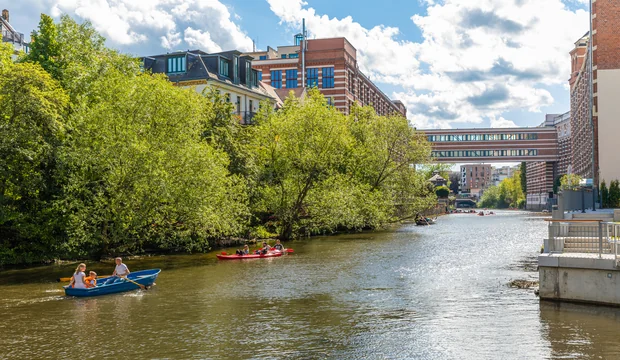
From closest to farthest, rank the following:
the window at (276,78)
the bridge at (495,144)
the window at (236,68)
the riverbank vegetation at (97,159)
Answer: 1. the riverbank vegetation at (97,159)
2. the window at (236,68)
3. the window at (276,78)
4. the bridge at (495,144)

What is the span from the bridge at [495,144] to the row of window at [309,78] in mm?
57819

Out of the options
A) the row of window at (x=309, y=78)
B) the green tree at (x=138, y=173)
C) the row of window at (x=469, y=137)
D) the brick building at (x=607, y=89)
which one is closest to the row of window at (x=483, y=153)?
the row of window at (x=469, y=137)

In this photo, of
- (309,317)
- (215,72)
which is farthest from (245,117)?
(309,317)

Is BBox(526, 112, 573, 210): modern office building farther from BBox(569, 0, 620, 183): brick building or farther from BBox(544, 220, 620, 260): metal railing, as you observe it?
BBox(544, 220, 620, 260): metal railing

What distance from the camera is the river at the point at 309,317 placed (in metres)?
15.6

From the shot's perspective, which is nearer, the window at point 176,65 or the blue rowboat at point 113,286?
the blue rowboat at point 113,286

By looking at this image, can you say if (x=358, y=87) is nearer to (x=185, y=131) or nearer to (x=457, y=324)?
(x=185, y=131)

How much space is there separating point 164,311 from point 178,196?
15.6 metres

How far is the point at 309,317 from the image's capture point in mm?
19500

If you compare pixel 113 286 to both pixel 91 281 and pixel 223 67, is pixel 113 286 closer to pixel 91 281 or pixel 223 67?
pixel 91 281

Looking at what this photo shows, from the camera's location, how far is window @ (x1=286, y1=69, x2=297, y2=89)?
9169cm

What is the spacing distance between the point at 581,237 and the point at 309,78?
73601mm

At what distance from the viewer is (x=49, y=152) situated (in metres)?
33.1

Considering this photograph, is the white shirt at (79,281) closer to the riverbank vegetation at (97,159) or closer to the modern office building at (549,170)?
the riverbank vegetation at (97,159)
